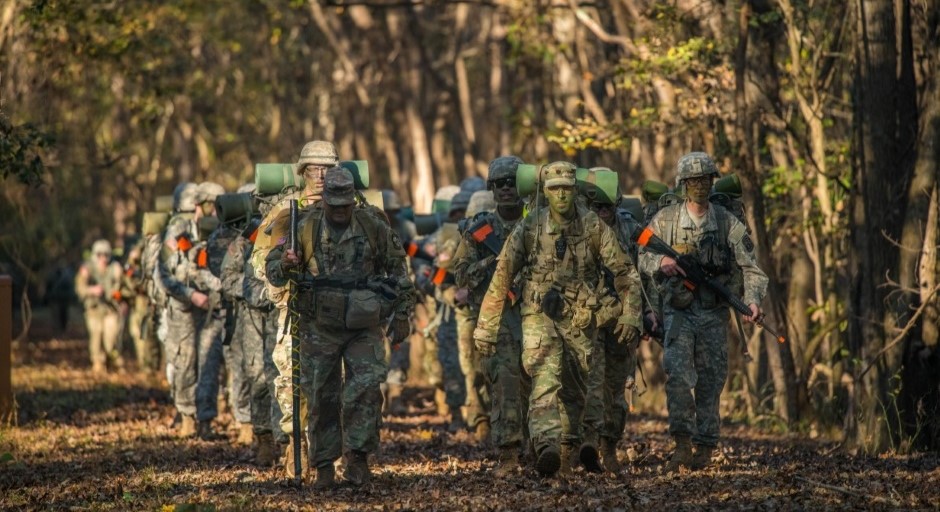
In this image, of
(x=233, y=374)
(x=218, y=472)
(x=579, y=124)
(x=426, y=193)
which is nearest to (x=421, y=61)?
(x=426, y=193)

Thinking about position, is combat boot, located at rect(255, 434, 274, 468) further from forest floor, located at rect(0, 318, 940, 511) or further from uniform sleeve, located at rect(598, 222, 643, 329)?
uniform sleeve, located at rect(598, 222, 643, 329)

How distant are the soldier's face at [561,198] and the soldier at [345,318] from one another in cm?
115

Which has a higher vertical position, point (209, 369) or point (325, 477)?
point (209, 369)

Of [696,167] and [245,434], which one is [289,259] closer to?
[696,167]

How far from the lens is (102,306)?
25.7 m

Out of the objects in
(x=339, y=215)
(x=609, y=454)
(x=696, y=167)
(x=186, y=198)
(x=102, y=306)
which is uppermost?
(x=186, y=198)

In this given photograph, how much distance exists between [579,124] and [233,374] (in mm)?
5422

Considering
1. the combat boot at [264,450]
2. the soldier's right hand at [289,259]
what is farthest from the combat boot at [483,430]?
the soldier's right hand at [289,259]

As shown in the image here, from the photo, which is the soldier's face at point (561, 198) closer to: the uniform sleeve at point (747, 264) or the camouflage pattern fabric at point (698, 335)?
the camouflage pattern fabric at point (698, 335)

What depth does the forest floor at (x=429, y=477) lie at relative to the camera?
10492mm

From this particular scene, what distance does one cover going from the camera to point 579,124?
18344 mm

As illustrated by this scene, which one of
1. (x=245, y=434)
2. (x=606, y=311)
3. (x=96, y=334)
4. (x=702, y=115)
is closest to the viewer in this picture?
(x=606, y=311)

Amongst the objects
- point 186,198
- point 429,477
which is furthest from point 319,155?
point 186,198

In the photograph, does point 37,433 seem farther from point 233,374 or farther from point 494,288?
point 494,288
